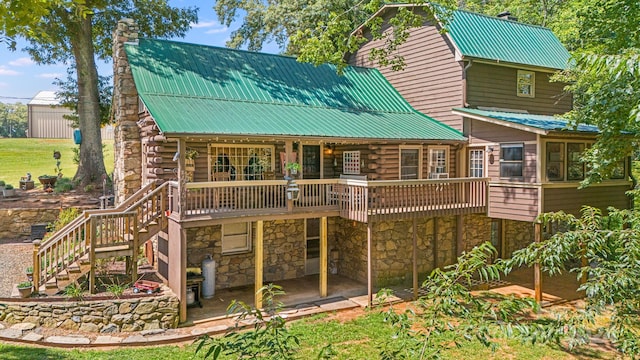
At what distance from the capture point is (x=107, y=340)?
9.00m

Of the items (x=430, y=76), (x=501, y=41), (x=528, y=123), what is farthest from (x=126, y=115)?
A: (x=501, y=41)

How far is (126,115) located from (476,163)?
1155 centimetres

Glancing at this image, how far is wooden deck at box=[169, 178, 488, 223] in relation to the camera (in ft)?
34.8

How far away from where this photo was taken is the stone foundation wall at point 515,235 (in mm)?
17016

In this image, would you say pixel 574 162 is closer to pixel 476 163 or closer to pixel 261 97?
pixel 476 163

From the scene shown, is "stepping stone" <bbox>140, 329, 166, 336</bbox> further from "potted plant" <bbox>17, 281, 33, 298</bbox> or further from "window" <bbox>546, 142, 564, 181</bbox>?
"window" <bbox>546, 142, 564, 181</bbox>

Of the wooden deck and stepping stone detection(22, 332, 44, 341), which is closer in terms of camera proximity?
stepping stone detection(22, 332, 44, 341)

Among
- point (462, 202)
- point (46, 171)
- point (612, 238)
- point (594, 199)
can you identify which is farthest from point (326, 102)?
point (46, 171)

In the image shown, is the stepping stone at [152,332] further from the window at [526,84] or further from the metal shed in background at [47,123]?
the metal shed in background at [47,123]

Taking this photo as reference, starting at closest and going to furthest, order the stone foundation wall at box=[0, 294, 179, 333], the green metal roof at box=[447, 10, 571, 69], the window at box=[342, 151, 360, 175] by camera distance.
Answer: the stone foundation wall at box=[0, 294, 179, 333] → the window at box=[342, 151, 360, 175] → the green metal roof at box=[447, 10, 571, 69]

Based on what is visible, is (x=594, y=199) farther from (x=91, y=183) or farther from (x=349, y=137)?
(x=91, y=183)

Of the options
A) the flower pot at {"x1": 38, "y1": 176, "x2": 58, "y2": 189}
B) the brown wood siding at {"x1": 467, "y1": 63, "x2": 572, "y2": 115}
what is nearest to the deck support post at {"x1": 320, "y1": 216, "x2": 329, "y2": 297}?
the brown wood siding at {"x1": 467, "y1": 63, "x2": 572, "y2": 115}

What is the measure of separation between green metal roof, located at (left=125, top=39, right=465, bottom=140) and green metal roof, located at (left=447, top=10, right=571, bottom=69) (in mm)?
3037

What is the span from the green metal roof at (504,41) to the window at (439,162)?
132 inches
